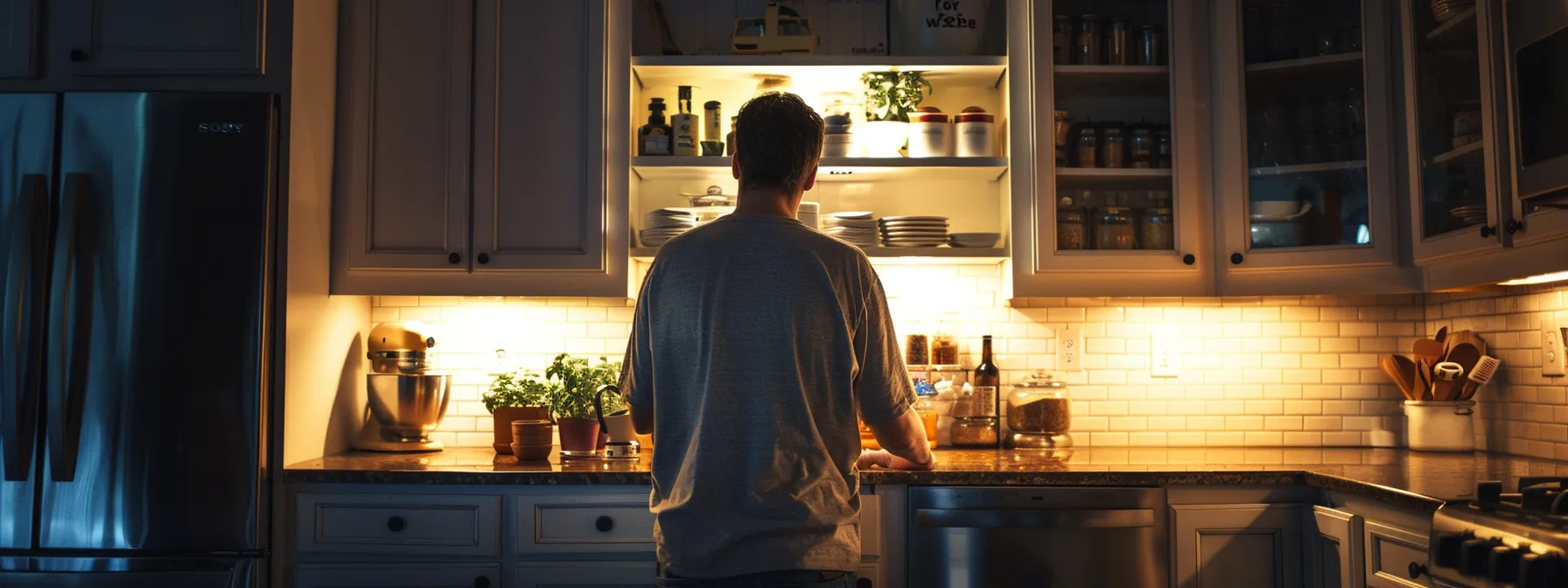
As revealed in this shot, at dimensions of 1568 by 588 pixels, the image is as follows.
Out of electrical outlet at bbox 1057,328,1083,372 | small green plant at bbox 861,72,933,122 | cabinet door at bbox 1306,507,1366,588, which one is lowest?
cabinet door at bbox 1306,507,1366,588

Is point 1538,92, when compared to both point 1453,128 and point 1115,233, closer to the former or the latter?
point 1453,128

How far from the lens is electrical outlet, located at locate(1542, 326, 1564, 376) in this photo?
2902mm

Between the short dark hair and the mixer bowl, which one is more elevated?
the short dark hair

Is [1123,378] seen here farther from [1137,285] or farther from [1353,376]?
[1353,376]

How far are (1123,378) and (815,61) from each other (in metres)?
1.28

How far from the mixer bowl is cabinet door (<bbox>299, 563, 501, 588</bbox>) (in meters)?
0.48

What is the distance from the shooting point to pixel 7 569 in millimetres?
2736

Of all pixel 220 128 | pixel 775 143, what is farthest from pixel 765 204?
pixel 220 128

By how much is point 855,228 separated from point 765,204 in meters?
1.55

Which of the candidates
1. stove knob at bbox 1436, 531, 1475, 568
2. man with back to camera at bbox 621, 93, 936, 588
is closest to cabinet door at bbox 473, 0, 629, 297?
Answer: man with back to camera at bbox 621, 93, 936, 588

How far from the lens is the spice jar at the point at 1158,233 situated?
3197 mm

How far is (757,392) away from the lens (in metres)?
1.59

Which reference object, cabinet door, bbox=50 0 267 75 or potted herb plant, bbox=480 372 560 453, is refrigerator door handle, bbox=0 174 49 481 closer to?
cabinet door, bbox=50 0 267 75

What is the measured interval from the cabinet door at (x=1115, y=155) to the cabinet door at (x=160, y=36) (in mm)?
1970
